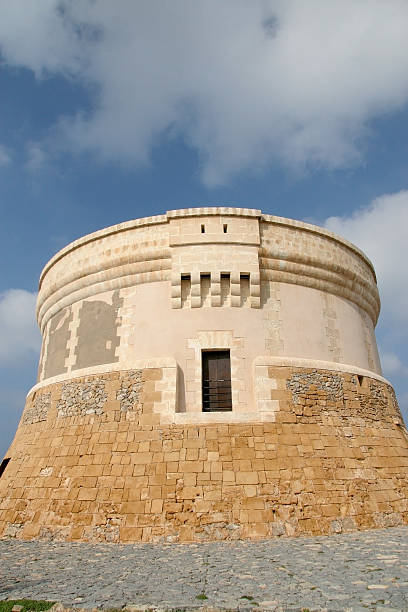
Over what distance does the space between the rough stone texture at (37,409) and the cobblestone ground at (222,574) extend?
12.3 feet

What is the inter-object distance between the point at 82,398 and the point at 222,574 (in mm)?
5736

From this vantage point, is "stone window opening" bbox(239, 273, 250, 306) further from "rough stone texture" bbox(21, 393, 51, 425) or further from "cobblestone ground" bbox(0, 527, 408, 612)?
"rough stone texture" bbox(21, 393, 51, 425)

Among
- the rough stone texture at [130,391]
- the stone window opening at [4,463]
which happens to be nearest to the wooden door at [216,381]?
the rough stone texture at [130,391]

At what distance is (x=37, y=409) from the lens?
10.9 metres

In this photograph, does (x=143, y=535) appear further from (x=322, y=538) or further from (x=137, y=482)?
(x=322, y=538)

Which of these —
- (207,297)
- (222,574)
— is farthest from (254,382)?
(222,574)

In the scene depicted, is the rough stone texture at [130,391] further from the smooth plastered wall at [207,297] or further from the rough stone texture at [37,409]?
the rough stone texture at [37,409]

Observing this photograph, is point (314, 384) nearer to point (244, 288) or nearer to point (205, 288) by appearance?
point (244, 288)

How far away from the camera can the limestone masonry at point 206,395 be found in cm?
779

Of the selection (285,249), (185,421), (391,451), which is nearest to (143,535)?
(185,421)

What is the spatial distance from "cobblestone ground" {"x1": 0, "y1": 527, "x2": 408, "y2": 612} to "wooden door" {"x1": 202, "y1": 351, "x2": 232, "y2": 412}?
2.96 metres

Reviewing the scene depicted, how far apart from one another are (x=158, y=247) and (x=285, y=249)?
3.22 m

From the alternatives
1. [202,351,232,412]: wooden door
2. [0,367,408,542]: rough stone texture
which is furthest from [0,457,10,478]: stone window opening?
[202,351,232,412]: wooden door

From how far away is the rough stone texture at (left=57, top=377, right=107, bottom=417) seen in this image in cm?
950
